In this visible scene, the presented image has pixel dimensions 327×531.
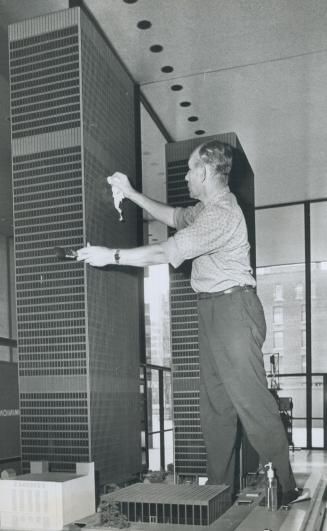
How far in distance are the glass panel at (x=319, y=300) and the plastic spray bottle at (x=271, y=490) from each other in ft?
27.0

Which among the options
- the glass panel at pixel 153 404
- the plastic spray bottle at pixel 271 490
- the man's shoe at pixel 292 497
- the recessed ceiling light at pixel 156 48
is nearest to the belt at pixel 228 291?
the plastic spray bottle at pixel 271 490

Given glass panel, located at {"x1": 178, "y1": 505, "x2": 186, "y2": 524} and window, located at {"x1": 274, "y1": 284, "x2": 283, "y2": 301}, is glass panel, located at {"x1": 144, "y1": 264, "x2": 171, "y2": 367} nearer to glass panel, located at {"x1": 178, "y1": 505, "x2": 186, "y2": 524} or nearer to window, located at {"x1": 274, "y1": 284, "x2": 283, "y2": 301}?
window, located at {"x1": 274, "y1": 284, "x2": 283, "y2": 301}

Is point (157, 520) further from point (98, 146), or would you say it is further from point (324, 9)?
point (324, 9)

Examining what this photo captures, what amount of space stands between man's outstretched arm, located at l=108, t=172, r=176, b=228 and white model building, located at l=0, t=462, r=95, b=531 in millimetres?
1357

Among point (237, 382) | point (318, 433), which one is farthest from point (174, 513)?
point (318, 433)

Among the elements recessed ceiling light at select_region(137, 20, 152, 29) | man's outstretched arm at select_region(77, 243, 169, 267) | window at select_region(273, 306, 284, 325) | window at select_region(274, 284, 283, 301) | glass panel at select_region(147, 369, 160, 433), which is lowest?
glass panel at select_region(147, 369, 160, 433)

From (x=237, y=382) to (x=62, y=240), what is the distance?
1.63 meters

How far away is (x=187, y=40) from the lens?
5.38 m

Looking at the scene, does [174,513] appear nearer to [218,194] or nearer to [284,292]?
[218,194]

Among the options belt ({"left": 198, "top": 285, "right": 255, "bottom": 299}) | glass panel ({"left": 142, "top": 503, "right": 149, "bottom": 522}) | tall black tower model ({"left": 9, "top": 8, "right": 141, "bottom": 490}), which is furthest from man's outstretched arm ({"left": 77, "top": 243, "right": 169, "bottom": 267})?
glass panel ({"left": 142, "top": 503, "right": 149, "bottom": 522})

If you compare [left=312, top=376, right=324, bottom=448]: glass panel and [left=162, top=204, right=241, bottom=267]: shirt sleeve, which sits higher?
[left=162, top=204, right=241, bottom=267]: shirt sleeve

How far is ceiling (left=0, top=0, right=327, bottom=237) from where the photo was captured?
494 cm

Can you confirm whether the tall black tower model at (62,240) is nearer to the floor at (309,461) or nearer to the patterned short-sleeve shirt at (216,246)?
the patterned short-sleeve shirt at (216,246)

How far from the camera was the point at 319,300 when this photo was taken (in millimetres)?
11031
